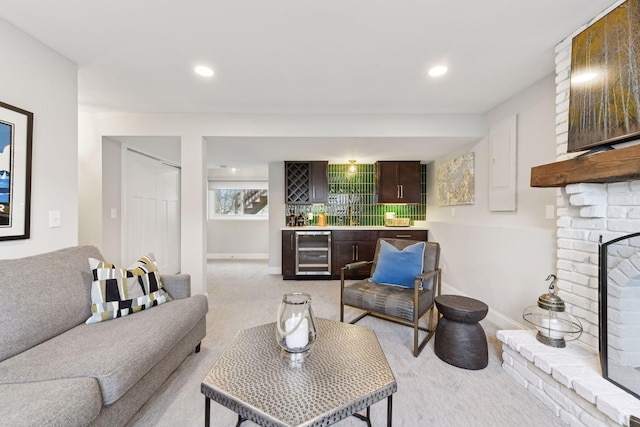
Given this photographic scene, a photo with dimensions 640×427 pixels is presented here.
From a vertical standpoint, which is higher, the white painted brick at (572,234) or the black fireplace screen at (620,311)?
the white painted brick at (572,234)

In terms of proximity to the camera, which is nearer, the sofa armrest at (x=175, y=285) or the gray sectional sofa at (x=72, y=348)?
the gray sectional sofa at (x=72, y=348)

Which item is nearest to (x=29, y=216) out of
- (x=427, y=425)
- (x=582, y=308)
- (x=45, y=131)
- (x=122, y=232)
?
(x=45, y=131)

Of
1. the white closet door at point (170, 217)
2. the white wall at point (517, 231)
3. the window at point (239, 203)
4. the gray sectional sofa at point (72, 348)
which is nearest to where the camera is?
the gray sectional sofa at point (72, 348)

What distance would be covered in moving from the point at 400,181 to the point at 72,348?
4536 mm

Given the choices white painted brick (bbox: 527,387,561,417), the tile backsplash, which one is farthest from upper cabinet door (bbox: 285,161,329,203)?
white painted brick (bbox: 527,387,561,417)

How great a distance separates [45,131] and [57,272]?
1098 millimetres

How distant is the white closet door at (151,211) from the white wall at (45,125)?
1565mm

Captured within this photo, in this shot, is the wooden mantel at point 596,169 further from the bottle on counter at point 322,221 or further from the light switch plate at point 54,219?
the light switch plate at point 54,219

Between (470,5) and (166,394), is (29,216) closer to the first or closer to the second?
(166,394)

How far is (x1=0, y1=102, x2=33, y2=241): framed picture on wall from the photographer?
1666 mm

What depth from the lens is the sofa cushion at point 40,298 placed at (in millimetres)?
1342

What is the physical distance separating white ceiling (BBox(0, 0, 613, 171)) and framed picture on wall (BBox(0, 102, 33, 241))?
2.09ft

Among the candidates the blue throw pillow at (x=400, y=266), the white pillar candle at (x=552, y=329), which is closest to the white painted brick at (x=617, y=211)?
the white pillar candle at (x=552, y=329)

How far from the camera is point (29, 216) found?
5.96 ft
